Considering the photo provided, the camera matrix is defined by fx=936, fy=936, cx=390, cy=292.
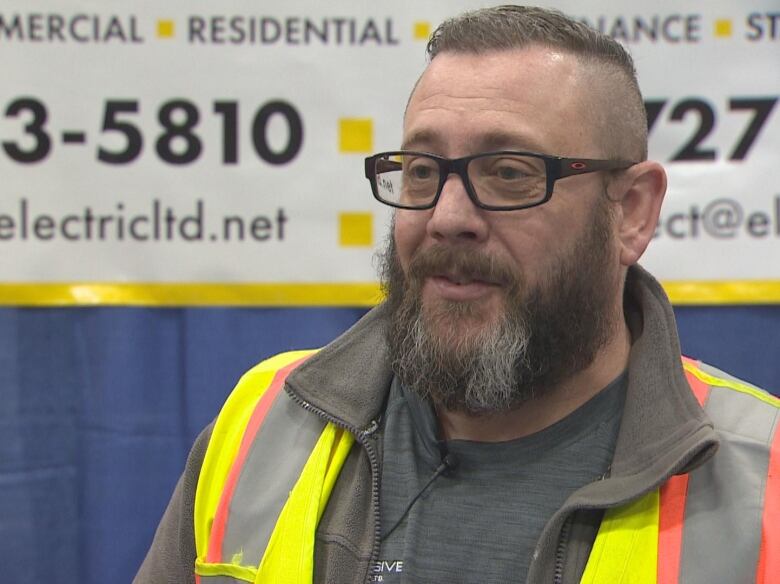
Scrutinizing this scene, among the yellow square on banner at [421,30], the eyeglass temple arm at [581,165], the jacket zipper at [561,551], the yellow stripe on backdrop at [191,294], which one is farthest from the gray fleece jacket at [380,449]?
the yellow square on banner at [421,30]

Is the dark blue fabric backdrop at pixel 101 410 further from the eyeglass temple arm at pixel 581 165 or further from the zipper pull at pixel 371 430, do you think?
the eyeglass temple arm at pixel 581 165

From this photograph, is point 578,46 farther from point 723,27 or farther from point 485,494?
point 723,27

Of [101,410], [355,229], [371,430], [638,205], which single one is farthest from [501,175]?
[101,410]

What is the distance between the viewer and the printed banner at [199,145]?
1805mm

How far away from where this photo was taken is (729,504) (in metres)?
1.02

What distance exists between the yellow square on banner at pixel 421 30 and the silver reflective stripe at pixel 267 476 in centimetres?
84

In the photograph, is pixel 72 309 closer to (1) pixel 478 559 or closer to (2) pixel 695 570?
(1) pixel 478 559

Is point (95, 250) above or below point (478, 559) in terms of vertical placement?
above

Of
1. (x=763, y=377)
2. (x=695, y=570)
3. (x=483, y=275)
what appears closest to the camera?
(x=695, y=570)

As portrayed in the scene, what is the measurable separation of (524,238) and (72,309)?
3.54ft

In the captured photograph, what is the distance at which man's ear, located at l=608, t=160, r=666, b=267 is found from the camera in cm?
121

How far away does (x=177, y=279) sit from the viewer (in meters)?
1.82

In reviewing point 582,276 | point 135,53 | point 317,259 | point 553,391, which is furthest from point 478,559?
point 135,53

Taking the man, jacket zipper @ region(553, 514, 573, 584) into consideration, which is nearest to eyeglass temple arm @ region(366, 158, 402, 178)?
the man
